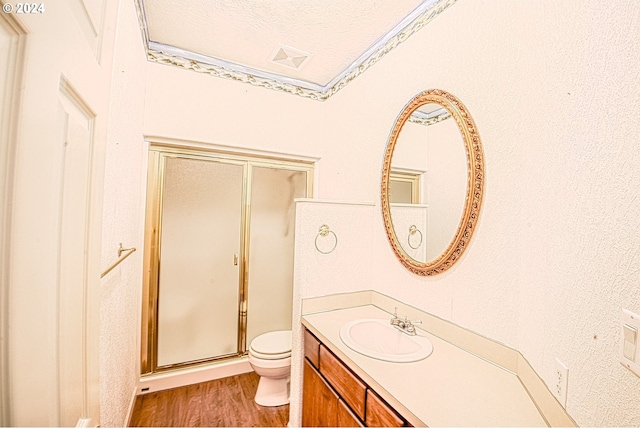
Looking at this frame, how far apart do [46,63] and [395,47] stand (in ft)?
5.94

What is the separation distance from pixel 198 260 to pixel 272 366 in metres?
1.04

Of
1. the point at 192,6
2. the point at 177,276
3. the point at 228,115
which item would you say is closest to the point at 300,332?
the point at 177,276

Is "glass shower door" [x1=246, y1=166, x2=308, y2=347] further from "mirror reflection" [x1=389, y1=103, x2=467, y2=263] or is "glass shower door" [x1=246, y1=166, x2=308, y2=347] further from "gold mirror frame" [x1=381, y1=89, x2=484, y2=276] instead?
"gold mirror frame" [x1=381, y1=89, x2=484, y2=276]

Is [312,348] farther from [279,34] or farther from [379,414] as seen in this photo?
[279,34]

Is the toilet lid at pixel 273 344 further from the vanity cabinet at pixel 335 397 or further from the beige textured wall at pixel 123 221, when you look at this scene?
the beige textured wall at pixel 123 221

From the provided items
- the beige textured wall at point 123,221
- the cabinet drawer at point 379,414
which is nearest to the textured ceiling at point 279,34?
the beige textured wall at point 123,221

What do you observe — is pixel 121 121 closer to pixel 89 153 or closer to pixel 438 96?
pixel 89 153

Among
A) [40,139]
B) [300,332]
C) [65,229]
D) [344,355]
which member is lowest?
[300,332]

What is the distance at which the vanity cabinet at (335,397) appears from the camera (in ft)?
3.21

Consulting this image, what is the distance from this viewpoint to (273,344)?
199cm

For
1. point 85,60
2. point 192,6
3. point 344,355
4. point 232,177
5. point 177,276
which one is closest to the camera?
point 85,60

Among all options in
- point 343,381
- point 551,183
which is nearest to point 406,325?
point 343,381

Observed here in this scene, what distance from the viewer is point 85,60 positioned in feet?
1.77

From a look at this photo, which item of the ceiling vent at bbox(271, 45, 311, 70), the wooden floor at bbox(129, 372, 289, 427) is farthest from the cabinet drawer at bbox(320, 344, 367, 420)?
the ceiling vent at bbox(271, 45, 311, 70)
